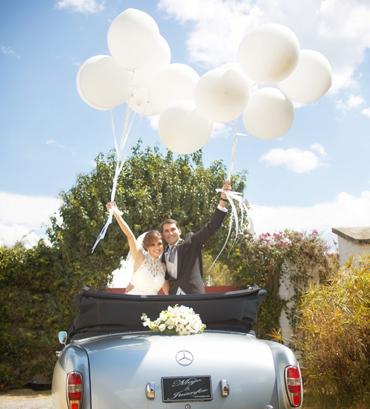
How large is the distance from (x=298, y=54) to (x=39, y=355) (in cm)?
741

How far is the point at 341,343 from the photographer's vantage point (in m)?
5.13

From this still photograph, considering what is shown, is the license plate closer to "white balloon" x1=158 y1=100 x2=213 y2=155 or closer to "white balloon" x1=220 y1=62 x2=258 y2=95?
"white balloon" x1=158 y1=100 x2=213 y2=155

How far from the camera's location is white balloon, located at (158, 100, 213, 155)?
14.5ft

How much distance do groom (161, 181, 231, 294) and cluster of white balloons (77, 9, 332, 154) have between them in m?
0.72

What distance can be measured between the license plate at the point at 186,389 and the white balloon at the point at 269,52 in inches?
107

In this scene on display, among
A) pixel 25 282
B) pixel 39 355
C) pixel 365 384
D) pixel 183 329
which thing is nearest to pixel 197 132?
pixel 183 329

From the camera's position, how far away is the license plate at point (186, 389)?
8.28ft

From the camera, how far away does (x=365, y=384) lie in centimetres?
516

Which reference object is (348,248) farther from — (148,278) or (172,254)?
(148,278)

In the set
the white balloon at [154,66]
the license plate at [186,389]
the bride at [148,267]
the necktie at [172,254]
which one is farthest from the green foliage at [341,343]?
the white balloon at [154,66]

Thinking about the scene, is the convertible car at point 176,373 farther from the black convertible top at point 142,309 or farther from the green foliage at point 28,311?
the green foliage at point 28,311

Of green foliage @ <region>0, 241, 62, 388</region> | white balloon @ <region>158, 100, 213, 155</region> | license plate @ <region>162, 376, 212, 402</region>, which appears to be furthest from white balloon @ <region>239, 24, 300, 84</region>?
green foliage @ <region>0, 241, 62, 388</region>

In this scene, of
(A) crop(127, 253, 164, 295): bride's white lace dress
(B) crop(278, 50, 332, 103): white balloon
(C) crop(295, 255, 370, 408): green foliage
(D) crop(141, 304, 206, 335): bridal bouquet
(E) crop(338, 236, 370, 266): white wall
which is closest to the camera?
(D) crop(141, 304, 206, 335): bridal bouquet

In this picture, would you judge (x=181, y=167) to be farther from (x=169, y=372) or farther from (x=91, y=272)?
(x=169, y=372)
